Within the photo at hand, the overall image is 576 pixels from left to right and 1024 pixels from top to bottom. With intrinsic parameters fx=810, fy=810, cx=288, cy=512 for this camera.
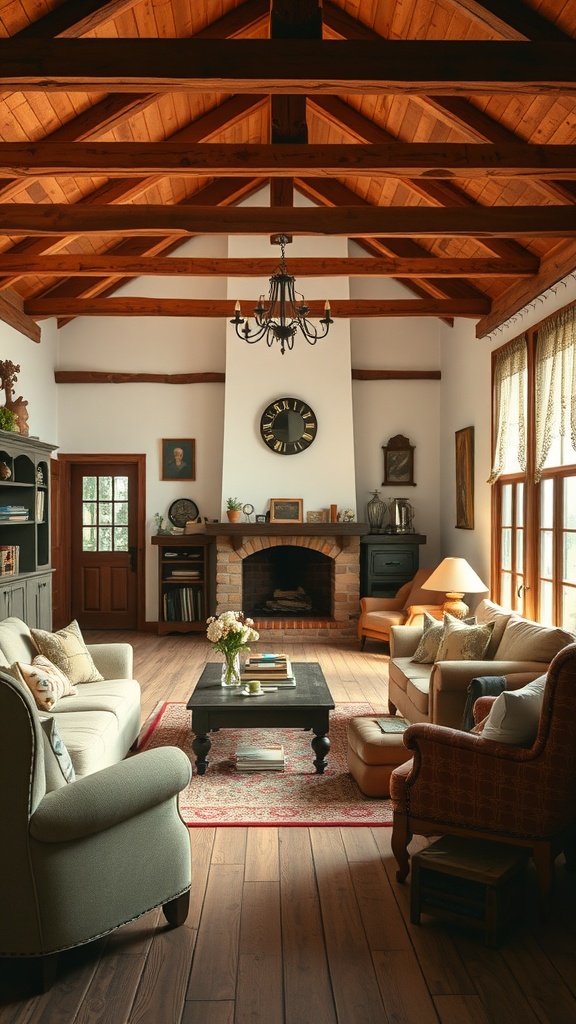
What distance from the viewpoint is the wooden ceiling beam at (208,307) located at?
8.02m

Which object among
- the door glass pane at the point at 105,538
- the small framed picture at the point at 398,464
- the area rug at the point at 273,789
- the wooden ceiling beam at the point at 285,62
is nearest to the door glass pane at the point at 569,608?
the area rug at the point at 273,789

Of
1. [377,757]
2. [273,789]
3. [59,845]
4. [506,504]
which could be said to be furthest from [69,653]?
[506,504]

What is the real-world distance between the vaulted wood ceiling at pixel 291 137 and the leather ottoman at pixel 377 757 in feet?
10.4

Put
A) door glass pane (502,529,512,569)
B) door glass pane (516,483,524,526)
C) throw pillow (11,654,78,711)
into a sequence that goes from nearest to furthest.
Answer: throw pillow (11,654,78,711), door glass pane (516,483,524,526), door glass pane (502,529,512,569)

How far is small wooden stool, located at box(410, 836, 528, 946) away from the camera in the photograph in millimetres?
2727

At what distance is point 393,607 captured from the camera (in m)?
8.79

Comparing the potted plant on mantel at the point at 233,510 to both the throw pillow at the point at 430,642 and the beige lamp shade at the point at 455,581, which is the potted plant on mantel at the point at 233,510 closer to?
the beige lamp shade at the point at 455,581

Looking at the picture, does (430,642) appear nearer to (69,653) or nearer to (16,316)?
(69,653)

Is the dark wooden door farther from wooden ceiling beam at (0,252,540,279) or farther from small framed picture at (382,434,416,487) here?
wooden ceiling beam at (0,252,540,279)

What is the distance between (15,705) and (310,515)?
707 centimetres

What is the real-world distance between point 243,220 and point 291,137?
101 cm

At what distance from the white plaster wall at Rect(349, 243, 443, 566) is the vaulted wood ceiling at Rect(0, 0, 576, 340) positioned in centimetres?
122

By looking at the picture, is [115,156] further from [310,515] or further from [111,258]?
[310,515]

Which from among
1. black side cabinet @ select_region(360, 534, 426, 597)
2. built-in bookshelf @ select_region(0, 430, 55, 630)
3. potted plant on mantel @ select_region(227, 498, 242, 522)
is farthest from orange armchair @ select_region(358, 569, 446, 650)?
built-in bookshelf @ select_region(0, 430, 55, 630)
